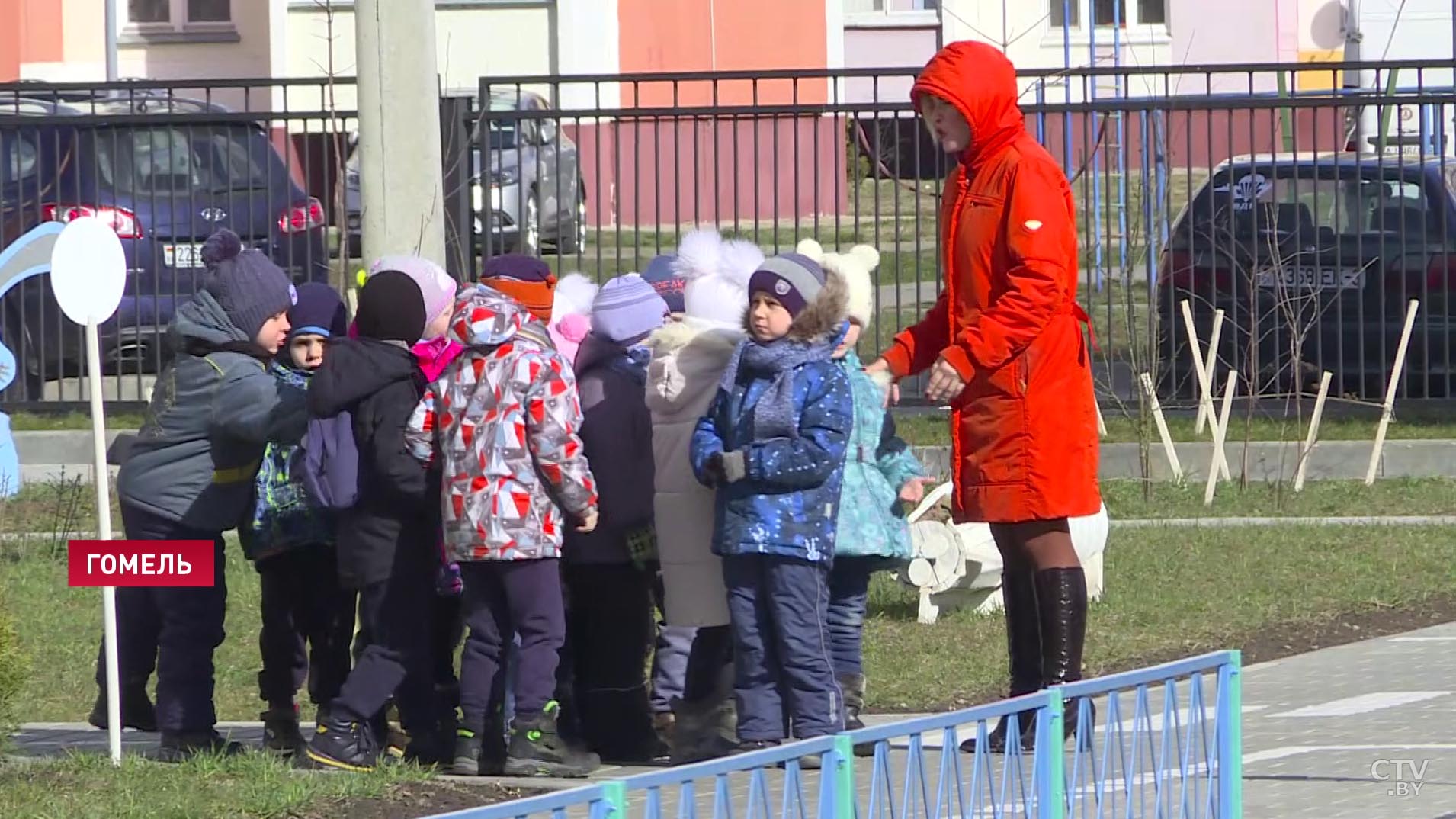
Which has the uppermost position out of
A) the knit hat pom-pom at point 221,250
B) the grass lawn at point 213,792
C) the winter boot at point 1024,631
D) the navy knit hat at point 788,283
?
the knit hat pom-pom at point 221,250

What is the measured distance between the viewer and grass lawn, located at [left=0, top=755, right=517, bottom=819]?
242 inches

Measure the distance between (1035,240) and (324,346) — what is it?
202 centimetres

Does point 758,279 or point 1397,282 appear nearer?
point 758,279

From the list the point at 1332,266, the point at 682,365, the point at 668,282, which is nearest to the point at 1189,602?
the point at 668,282

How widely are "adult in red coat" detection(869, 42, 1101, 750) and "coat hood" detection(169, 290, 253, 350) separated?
→ 1971 mm

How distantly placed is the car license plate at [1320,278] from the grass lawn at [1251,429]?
755mm

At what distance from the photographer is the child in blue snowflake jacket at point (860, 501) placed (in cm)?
694

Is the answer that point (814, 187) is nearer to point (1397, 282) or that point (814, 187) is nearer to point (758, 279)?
point (1397, 282)

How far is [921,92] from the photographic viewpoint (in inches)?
257

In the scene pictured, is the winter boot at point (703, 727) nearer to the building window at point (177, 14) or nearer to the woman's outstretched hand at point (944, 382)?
the woman's outstretched hand at point (944, 382)

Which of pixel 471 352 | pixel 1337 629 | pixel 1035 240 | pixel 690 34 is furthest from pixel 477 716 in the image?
pixel 690 34

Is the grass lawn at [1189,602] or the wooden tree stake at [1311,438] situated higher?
the wooden tree stake at [1311,438]

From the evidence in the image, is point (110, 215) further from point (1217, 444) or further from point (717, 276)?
point (717, 276)

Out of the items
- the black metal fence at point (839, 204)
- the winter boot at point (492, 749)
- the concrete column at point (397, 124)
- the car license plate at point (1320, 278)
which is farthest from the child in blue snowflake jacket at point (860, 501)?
the car license plate at point (1320, 278)
